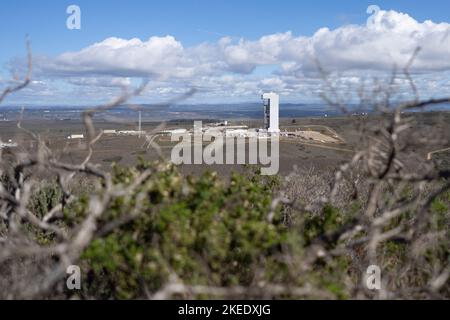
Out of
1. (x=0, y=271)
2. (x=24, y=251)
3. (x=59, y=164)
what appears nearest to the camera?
(x=24, y=251)

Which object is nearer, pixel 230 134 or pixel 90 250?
pixel 90 250

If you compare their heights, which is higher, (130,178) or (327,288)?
(130,178)

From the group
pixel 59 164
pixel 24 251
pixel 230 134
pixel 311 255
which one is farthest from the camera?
pixel 230 134

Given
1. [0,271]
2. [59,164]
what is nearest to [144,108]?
[59,164]

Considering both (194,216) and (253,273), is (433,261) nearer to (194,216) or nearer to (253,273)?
(253,273)

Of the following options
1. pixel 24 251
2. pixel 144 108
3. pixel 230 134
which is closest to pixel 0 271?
pixel 24 251

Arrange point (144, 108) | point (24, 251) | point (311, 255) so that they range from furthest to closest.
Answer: point (144, 108)
point (311, 255)
point (24, 251)

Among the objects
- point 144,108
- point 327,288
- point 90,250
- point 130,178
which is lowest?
point 327,288

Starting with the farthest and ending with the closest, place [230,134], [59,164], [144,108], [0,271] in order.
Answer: [230,134]
[0,271]
[59,164]
[144,108]

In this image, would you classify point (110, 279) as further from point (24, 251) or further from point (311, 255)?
point (311, 255)
